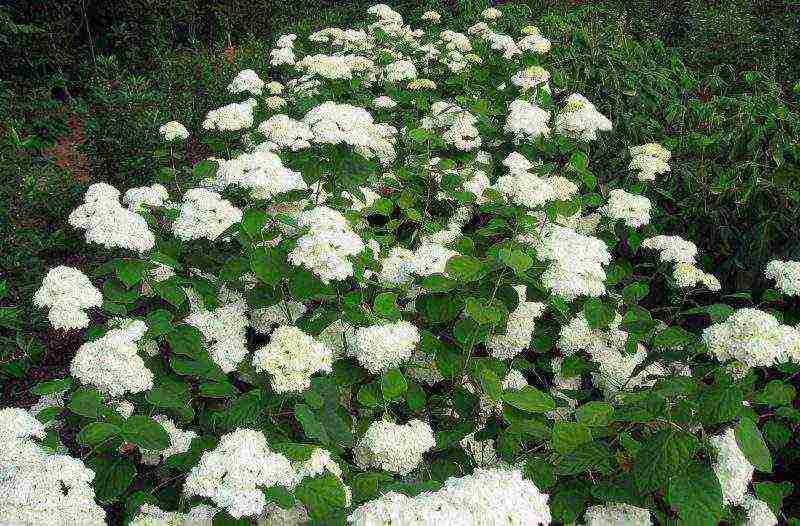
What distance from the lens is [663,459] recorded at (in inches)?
59.6

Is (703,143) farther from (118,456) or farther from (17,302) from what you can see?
(17,302)

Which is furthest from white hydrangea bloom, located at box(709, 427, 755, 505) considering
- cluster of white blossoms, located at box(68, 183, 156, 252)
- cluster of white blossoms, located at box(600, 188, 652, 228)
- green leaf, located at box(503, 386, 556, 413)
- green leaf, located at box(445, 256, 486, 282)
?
cluster of white blossoms, located at box(68, 183, 156, 252)

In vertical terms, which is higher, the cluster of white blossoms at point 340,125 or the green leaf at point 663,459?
the cluster of white blossoms at point 340,125

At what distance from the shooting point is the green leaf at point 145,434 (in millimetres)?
1662

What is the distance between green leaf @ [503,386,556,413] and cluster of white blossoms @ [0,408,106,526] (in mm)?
1094

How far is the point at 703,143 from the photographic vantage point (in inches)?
136

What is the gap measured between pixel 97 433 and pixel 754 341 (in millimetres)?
1839

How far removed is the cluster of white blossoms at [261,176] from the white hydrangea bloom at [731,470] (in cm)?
156

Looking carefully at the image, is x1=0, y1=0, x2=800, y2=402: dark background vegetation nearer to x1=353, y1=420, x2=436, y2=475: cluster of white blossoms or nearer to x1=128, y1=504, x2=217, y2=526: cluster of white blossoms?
x1=128, y1=504, x2=217, y2=526: cluster of white blossoms

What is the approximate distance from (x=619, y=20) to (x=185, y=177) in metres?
4.68

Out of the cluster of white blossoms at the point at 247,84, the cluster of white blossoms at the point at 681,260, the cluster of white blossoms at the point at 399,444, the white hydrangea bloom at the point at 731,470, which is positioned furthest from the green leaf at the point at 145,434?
the cluster of white blossoms at the point at 247,84

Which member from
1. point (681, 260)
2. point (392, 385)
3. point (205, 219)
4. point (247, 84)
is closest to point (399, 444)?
point (392, 385)

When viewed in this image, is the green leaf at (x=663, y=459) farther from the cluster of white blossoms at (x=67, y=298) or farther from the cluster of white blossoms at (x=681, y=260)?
the cluster of white blossoms at (x=67, y=298)

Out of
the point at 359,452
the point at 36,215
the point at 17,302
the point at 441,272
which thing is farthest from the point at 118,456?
the point at 36,215
